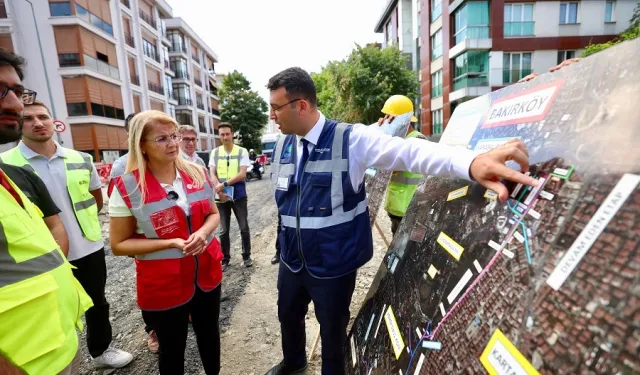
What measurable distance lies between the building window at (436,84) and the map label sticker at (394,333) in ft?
75.9

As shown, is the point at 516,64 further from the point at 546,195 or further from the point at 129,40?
the point at 129,40

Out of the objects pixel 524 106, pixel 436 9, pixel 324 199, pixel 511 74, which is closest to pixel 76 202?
pixel 324 199

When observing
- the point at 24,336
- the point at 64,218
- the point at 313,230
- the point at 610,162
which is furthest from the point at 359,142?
the point at 64,218

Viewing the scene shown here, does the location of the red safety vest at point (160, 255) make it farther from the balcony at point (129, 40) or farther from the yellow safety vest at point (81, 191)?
the balcony at point (129, 40)

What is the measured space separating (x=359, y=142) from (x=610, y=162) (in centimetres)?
109

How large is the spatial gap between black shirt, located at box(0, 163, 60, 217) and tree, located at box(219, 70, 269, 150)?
35.8 m

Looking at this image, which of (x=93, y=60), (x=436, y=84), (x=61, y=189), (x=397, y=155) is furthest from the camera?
(x=436, y=84)

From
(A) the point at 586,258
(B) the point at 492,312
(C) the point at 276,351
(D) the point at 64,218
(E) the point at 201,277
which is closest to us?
(A) the point at 586,258

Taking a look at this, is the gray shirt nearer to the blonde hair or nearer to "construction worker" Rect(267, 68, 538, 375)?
the blonde hair

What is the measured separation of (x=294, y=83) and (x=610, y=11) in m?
24.5

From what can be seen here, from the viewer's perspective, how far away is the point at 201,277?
2027 mm

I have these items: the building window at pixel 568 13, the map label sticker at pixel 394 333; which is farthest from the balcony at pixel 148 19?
the map label sticker at pixel 394 333

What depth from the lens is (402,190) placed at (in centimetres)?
311

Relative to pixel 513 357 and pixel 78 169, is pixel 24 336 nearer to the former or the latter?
→ pixel 513 357
